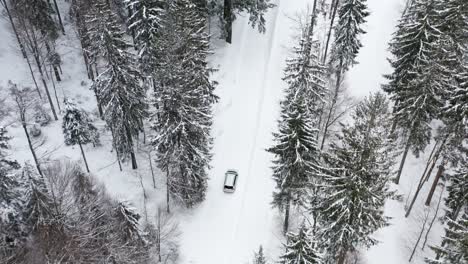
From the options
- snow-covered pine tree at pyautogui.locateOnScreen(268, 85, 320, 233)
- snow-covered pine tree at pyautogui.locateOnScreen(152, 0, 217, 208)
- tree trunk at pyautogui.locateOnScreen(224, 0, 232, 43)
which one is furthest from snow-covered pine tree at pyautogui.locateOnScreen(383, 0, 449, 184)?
tree trunk at pyautogui.locateOnScreen(224, 0, 232, 43)

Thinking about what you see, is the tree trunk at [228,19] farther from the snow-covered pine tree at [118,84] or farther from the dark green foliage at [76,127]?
the dark green foliage at [76,127]

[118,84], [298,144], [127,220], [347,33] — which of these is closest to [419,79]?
[347,33]

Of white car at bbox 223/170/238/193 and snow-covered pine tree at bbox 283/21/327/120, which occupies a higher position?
snow-covered pine tree at bbox 283/21/327/120

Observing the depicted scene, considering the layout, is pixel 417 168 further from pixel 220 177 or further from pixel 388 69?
pixel 220 177

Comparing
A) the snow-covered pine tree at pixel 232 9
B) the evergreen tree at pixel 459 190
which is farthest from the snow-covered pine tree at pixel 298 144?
the snow-covered pine tree at pixel 232 9

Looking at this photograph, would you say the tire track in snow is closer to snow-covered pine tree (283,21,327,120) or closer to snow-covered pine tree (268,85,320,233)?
snow-covered pine tree (268,85,320,233)

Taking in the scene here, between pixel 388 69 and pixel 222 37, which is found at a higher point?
pixel 222 37

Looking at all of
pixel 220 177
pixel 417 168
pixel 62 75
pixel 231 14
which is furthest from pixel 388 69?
pixel 62 75
